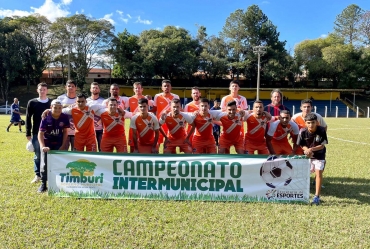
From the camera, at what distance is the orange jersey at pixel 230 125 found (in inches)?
255

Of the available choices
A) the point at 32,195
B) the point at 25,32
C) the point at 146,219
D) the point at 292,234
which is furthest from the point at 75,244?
the point at 25,32

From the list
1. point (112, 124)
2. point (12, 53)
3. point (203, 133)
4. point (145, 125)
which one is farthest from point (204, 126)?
point (12, 53)

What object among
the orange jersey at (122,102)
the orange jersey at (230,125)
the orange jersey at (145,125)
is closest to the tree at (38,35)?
the orange jersey at (122,102)

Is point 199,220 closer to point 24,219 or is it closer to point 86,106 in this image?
point 24,219

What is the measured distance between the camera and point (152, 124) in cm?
640

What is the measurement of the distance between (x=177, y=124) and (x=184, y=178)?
1828mm

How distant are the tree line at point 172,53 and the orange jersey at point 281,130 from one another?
130 ft

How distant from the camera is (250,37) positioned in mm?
50312

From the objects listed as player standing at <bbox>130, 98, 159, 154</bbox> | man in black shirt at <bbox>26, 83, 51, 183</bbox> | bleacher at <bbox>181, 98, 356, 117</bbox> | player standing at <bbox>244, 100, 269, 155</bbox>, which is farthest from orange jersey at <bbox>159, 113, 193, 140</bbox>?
bleacher at <bbox>181, 98, 356, 117</bbox>

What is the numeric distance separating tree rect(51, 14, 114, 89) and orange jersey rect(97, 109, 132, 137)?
40.2 meters

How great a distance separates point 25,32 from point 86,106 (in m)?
44.3

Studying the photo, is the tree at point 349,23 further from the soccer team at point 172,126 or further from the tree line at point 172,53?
the soccer team at point 172,126

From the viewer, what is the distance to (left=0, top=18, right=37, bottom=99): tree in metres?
39.6

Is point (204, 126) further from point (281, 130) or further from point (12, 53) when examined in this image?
point (12, 53)
